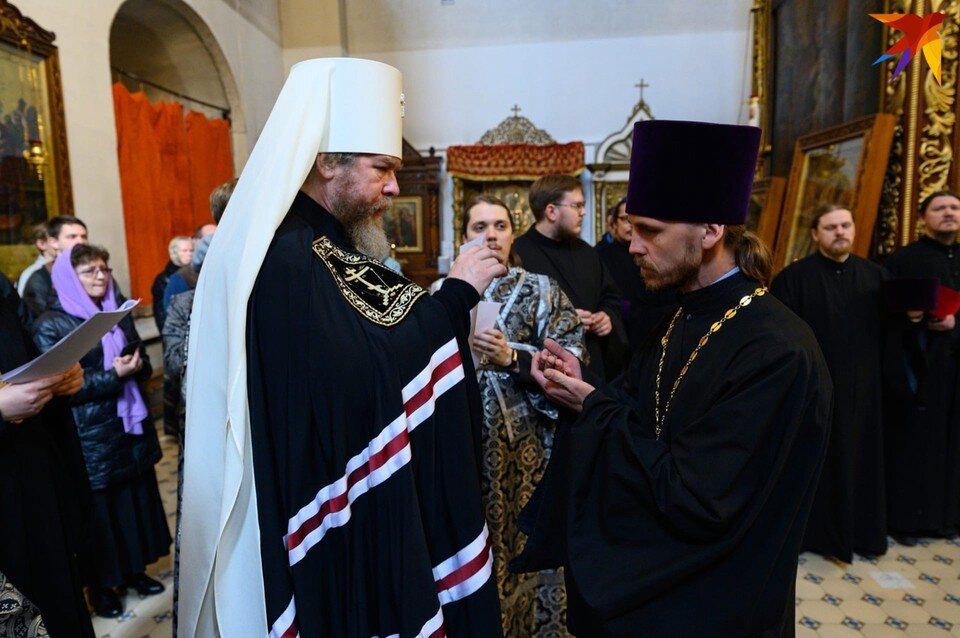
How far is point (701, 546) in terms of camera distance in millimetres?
1434

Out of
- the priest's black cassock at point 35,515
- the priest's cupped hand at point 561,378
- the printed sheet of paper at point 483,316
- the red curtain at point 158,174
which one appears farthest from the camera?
the red curtain at point 158,174

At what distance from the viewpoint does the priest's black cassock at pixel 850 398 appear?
12.2 ft

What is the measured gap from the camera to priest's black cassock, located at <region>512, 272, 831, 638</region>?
138 centimetres

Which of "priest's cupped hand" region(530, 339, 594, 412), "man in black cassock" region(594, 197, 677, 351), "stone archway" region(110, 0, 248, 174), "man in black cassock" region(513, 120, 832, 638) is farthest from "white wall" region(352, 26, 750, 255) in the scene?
"man in black cassock" region(513, 120, 832, 638)

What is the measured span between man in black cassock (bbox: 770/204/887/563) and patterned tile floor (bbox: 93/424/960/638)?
152mm

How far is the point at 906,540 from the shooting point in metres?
3.97

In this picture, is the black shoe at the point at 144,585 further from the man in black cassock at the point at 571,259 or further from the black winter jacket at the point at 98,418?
the man in black cassock at the point at 571,259

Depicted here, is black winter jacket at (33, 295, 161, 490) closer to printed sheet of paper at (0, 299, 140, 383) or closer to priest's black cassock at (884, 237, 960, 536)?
printed sheet of paper at (0, 299, 140, 383)

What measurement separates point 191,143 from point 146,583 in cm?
617

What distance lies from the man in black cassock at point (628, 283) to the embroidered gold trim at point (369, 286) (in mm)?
2840

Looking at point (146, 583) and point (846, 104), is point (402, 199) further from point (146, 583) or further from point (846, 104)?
point (146, 583)

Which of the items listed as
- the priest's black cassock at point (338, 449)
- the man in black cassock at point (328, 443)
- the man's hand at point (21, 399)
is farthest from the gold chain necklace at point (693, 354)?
the man's hand at point (21, 399)

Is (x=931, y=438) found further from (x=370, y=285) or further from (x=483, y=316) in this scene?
(x=370, y=285)

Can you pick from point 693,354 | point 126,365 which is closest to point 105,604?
point 126,365
